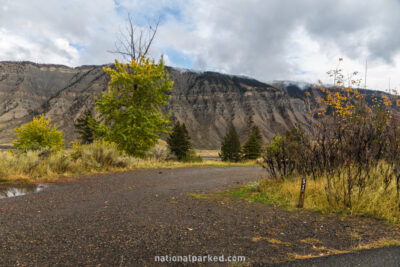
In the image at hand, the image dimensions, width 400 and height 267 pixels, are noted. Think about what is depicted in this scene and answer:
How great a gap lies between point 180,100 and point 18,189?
128391mm

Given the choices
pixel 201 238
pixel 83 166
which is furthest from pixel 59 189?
pixel 201 238

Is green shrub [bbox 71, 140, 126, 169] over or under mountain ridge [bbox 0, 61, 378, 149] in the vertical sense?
under

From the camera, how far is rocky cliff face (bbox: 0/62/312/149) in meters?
112

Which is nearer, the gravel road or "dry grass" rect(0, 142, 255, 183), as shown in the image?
the gravel road

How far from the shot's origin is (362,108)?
6.55 m

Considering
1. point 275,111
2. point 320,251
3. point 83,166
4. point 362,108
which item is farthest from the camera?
point 275,111

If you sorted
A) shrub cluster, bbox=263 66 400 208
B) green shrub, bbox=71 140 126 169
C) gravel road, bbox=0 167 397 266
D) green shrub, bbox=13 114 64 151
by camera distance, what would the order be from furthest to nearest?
green shrub, bbox=13 114 64 151
green shrub, bbox=71 140 126 169
shrub cluster, bbox=263 66 400 208
gravel road, bbox=0 167 397 266

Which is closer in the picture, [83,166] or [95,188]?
[95,188]

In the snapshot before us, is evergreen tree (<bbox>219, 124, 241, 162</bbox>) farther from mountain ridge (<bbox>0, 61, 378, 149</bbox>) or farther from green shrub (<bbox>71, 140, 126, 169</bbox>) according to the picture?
mountain ridge (<bbox>0, 61, 378, 149</bbox>)

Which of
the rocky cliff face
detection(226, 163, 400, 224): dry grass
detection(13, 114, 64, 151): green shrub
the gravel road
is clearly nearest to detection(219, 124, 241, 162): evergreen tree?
detection(13, 114, 64, 151): green shrub

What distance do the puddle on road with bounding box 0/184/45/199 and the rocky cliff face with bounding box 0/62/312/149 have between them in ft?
309

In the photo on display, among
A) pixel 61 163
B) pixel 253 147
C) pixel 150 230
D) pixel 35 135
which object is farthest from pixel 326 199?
pixel 253 147

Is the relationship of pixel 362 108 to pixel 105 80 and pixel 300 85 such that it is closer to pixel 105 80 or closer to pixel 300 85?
pixel 105 80

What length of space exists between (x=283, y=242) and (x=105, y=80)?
438 ft
